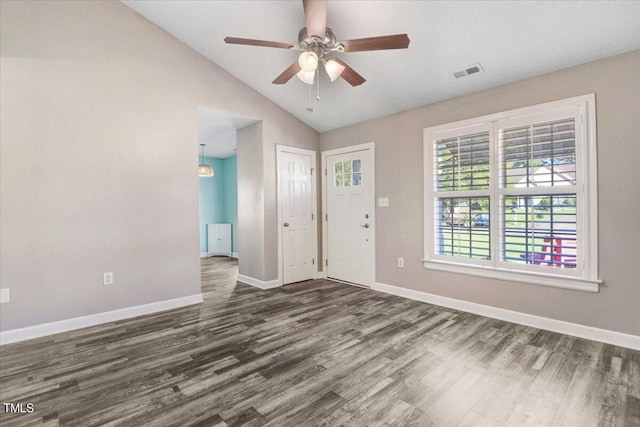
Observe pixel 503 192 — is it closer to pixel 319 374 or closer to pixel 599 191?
pixel 599 191

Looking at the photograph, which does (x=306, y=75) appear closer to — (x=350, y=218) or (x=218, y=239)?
(x=350, y=218)

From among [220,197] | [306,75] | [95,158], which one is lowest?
[220,197]

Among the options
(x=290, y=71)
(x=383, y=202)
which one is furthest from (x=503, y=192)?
(x=290, y=71)

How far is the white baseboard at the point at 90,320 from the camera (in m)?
2.79

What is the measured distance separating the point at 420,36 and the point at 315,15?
4.12ft

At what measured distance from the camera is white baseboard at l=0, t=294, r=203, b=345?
2793 millimetres

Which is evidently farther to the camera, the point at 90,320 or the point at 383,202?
the point at 383,202

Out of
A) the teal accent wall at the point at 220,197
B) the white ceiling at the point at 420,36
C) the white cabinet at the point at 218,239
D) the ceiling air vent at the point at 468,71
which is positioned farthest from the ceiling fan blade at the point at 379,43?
the white cabinet at the point at 218,239

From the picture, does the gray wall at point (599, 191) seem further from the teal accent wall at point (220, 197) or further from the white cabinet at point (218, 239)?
the white cabinet at point (218, 239)

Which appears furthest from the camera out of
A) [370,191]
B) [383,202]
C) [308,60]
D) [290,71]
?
[370,191]

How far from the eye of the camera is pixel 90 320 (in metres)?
3.15

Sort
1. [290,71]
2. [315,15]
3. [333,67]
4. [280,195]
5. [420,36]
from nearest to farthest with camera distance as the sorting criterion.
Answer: [315,15] < [333,67] < [290,71] < [420,36] < [280,195]

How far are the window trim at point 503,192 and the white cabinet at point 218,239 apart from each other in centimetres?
556

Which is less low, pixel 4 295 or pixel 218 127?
pixel 218 127
